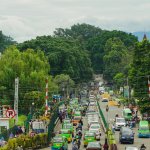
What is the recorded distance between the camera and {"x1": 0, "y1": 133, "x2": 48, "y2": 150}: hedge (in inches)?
1731

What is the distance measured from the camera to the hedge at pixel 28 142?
44.0 meters

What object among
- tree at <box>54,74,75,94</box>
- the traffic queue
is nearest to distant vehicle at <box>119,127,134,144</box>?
the traffic queue

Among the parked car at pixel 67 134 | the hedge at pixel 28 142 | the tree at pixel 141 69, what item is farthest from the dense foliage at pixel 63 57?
the hedge at pixel 28 142

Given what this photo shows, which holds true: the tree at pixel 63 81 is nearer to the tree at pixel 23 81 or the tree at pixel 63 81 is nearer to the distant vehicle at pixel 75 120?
the tree at pixel 23 81

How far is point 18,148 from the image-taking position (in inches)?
1828

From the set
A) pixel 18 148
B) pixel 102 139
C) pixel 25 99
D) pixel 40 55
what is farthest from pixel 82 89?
pixel 18 148

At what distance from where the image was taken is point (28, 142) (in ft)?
162

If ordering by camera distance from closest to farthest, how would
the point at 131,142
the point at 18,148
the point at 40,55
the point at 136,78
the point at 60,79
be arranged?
the point at 18,148, the point at 131,142, the point at 136,78, the point at 40,55, the point at 60,79

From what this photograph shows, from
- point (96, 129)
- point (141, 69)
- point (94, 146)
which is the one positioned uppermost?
point (141, 69)

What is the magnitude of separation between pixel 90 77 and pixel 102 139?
83.3 metres

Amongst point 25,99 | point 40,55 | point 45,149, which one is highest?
point 40,55

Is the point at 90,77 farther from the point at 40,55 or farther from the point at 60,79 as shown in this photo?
the point at 40,55

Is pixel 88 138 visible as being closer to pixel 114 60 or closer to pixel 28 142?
pixel 28 142

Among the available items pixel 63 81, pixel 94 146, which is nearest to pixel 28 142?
pixel 94 146
